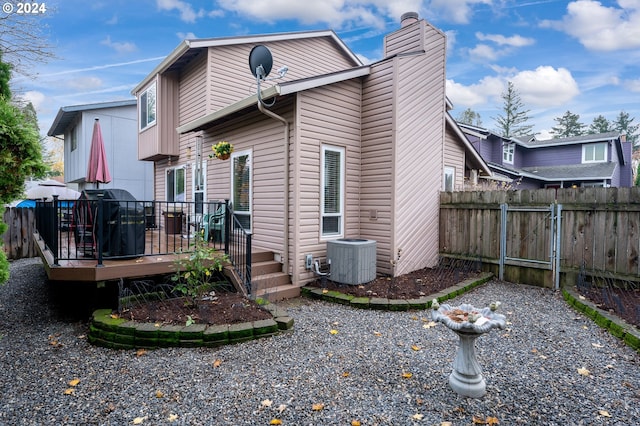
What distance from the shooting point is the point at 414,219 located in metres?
A: 7.32

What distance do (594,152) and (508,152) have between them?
496 cm

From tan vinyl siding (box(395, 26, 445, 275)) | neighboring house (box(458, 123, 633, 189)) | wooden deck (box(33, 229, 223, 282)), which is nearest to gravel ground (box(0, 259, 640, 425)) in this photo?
wooden deck (box(33, 229, 223, 282))

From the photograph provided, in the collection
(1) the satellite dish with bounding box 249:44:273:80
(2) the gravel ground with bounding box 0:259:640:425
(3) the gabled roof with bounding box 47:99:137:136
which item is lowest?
(2) the gravel ground with bounding box 0:259:640:425

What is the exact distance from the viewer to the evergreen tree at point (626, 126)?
3806cm

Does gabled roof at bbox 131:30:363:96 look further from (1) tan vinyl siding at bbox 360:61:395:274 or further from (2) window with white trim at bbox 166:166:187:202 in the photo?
(1) tan vinyl siding at bbox 360:61:395:274

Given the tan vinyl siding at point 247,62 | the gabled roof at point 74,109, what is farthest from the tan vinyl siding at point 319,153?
the gabled roof at point 74,109

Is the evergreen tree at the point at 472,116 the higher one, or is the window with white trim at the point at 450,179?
the evergreen tree at the point at 472,116

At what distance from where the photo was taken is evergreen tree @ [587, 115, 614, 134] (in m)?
38.7

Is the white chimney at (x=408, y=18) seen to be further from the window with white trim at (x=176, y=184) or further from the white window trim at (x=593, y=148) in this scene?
the white window trim at (x=593, y=148)

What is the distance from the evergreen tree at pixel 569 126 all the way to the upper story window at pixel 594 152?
67.8ft

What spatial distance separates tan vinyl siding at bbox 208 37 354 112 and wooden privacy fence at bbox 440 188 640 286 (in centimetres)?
609

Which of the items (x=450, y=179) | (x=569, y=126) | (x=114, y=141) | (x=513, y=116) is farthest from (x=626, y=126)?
(x=114, y=141)

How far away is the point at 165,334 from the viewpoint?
3.95 meters

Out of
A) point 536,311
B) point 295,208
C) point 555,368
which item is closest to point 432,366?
point 555,368
